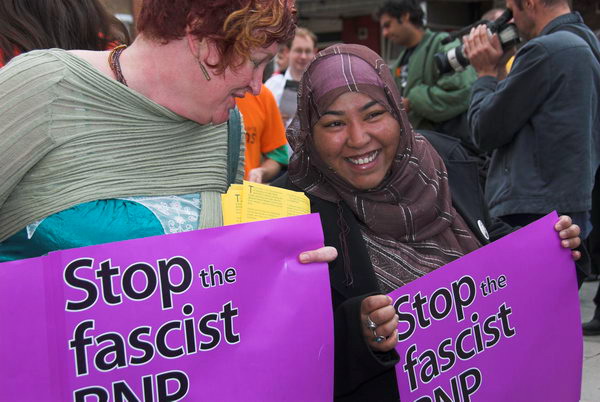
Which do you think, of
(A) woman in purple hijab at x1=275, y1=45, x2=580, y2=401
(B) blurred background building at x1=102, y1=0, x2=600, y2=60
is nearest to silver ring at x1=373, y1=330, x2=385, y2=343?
(A) woman in purple hijab at x1=275, y1=45, x2=580, y2=401

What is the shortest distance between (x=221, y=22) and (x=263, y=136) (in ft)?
9.54

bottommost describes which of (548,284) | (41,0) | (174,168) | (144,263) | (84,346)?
(548,284)

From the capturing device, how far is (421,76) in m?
5.25

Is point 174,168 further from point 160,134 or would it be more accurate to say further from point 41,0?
point 41,0

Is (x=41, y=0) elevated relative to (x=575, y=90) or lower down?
elevated

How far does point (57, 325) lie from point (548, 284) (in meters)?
1.38

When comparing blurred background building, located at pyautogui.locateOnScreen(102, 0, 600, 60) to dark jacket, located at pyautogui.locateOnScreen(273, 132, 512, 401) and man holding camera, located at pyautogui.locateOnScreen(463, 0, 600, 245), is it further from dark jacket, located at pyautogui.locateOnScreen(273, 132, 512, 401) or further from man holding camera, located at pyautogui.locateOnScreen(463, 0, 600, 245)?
dark jacket, located at pyautogui.locateOnScreen(273, 132, 512, 401)

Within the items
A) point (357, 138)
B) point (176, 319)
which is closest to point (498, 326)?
point (357, 138)

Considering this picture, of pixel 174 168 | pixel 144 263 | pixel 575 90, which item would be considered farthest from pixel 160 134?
pixel 575 90

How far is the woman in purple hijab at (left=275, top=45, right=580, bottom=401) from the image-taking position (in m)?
2.21

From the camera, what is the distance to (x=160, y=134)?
1.71 meters

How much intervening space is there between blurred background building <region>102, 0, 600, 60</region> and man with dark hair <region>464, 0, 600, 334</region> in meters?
8.71

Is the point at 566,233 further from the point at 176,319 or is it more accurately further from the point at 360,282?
the point at 176,319

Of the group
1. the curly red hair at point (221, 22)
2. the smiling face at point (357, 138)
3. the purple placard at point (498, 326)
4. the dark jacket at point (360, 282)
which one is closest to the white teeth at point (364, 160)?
the smiling face at point (357, 138)
